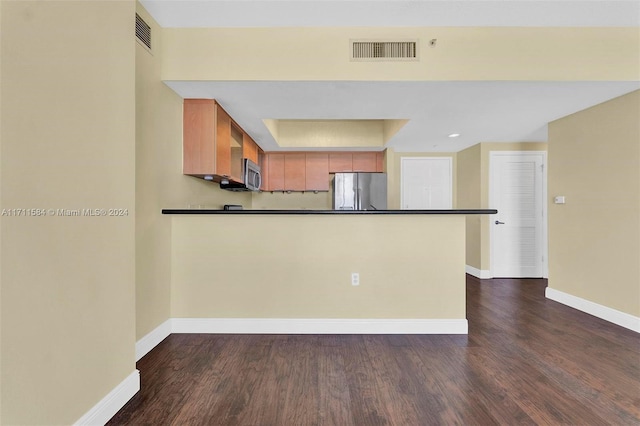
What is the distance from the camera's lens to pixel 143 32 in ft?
6.40

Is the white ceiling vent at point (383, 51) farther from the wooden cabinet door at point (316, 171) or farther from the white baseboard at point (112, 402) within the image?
the white baseboard at point (112, 402)

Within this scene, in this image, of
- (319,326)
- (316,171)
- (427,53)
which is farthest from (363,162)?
(319,326)

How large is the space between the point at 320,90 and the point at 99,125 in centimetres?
162

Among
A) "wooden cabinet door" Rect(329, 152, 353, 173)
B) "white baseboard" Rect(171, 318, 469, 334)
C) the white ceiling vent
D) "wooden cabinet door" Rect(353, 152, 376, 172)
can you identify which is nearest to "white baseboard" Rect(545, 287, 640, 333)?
"white baseboard" Rect(171, 318, 469, 334)

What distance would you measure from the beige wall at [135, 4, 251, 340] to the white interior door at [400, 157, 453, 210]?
12.1 feet

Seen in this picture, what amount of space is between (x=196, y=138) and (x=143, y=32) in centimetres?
83

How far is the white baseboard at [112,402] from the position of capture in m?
1.25

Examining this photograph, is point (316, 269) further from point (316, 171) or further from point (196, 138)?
point (316, 171)

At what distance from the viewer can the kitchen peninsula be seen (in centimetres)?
232

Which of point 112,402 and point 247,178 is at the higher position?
point 247,178

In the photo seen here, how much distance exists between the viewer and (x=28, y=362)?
1.01m

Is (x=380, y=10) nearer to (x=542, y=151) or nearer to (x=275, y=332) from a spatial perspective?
(x=275, y=332)

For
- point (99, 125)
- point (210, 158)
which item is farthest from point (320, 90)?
point (99, 125)

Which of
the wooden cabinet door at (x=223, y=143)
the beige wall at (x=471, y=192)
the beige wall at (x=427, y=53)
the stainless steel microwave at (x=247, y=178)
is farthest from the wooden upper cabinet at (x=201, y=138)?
the beige wall at (x=471, y=192)
